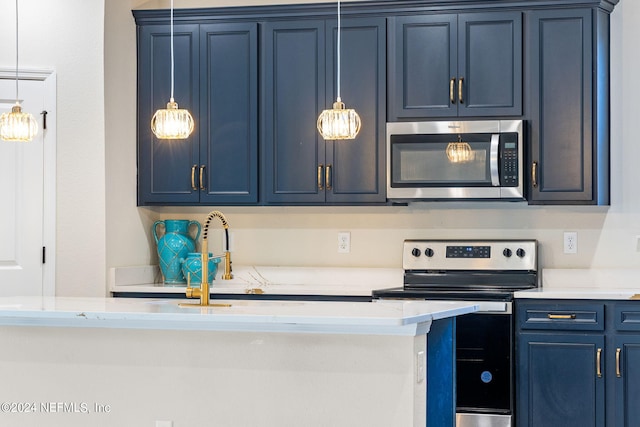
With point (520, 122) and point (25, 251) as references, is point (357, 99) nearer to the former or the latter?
point (520, 122)

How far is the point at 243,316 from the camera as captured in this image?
3137 millimetres

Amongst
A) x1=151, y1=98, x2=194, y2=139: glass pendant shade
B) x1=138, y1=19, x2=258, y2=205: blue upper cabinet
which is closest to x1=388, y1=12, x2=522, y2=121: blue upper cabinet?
x1=138, y1=19, x2=258, y2=205: blue upper cabinet

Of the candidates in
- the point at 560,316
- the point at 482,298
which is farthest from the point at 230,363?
the point at 560,316

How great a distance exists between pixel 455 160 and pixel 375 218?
650 mm

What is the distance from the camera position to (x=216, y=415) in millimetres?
3355

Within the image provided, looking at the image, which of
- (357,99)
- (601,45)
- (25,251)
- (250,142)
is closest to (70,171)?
(25,251)

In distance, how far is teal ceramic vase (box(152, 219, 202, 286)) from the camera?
5414 mm

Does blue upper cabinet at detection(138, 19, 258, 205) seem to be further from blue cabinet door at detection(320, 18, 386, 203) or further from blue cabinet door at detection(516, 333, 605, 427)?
blue cabinet door at detection(516, 333, 605, 427)

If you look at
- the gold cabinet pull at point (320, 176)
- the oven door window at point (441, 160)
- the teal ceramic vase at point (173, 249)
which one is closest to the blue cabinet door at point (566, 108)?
the oven door window at point (441, 160)

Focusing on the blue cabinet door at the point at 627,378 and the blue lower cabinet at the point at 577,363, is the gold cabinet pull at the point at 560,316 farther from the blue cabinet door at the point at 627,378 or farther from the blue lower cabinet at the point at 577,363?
the blue cabinet door at the point at 627,378

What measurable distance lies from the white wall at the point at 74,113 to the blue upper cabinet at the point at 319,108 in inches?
35.0

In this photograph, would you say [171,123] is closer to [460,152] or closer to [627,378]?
[460,152]

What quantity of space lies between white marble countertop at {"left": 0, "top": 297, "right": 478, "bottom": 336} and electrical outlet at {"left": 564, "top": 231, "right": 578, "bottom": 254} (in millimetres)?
1825

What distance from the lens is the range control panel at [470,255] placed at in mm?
5105
